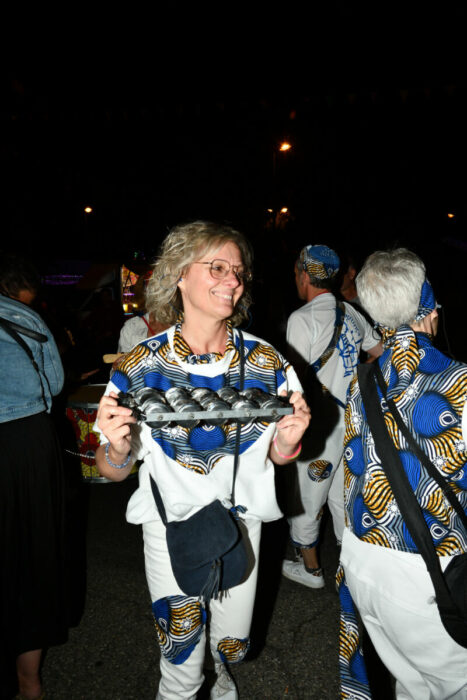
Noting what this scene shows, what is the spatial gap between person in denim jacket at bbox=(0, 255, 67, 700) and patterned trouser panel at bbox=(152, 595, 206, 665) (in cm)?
100

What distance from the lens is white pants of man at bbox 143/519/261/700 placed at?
1991 millimetres

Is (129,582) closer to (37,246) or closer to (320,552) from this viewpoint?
(320,552)

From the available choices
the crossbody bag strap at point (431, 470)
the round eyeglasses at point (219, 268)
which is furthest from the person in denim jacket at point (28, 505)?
the crossbody bag strap at point (431, 470)

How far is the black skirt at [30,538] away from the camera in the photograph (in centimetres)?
243

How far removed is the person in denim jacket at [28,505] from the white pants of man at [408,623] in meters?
1.85

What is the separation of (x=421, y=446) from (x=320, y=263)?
2.28m

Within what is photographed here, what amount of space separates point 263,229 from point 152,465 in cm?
2818

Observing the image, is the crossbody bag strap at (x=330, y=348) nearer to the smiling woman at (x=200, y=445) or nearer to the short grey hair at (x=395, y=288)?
the smiling woman at (x=200, y=445)

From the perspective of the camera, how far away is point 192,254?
2.08m

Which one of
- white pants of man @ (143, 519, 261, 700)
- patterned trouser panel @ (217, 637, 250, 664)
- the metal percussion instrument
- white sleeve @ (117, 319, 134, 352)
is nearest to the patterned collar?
the metal percussion instrument

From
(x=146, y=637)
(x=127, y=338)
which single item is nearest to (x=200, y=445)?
(x=146, y=637)

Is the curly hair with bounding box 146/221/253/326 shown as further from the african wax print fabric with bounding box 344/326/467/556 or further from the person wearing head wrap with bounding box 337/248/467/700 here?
the african wax print fabric with bounding box 344/326/467/556

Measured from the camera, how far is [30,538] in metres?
2.54

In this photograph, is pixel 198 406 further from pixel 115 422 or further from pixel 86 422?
pixel 86 422
